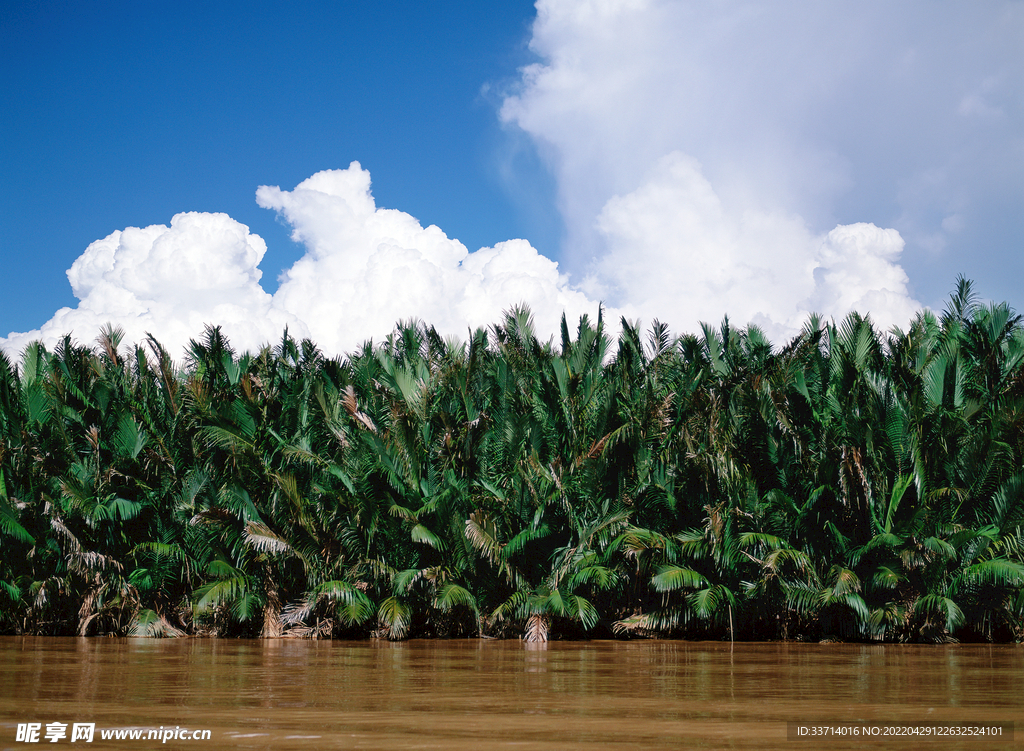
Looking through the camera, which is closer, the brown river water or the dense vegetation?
the brown river water

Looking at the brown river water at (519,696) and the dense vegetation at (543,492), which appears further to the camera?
the dense vegetation at (543,492)

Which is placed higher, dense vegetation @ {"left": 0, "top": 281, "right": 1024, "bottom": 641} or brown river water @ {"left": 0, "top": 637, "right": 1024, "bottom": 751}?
dense vegetation @ {"left": 0, "top": 281, "right": 1024, "bottom": 641}

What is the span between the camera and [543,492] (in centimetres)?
1471

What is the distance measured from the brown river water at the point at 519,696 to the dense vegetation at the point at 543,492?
1546 mm

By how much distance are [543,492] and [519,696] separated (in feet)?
22.7

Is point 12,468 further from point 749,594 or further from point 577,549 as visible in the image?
point 749,594

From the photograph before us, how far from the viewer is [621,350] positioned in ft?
54.2

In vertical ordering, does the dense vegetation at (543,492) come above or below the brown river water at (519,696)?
above

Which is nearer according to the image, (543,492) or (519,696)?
(519,696)

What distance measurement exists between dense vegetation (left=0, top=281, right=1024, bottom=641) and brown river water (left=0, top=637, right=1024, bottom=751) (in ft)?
5.07

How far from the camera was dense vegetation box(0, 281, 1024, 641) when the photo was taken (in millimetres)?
13766

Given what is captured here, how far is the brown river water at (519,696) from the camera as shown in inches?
231

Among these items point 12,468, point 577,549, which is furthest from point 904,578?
point 12,468

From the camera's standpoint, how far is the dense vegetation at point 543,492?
1377cm
